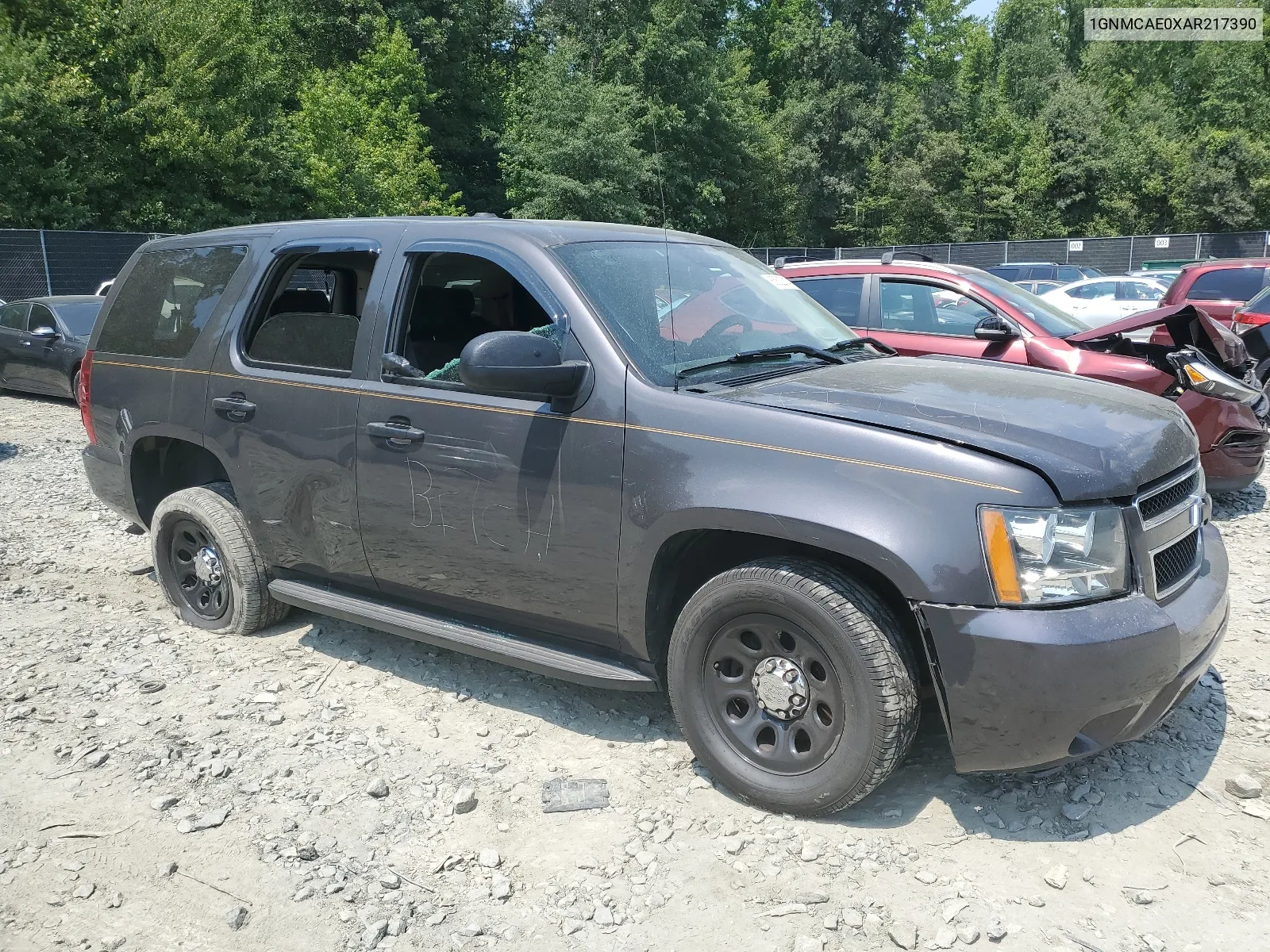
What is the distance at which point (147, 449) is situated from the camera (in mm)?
5133

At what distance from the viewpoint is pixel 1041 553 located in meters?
2.81

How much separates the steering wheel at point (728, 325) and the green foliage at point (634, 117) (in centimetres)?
1473

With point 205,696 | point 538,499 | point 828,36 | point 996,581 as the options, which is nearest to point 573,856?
point 538,499

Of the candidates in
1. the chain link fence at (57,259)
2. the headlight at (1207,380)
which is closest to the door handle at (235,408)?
the headlight at (1207,380)

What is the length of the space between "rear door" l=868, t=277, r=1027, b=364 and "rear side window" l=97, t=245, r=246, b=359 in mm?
4831

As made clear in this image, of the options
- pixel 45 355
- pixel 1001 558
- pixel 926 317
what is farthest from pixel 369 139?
pixel 1001 558

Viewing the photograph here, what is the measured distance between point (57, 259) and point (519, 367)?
2163 cm

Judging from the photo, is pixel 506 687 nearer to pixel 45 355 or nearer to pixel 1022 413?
pixel 1022 413

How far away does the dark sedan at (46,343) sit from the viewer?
1285cm

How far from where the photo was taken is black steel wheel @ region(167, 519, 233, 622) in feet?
16.2

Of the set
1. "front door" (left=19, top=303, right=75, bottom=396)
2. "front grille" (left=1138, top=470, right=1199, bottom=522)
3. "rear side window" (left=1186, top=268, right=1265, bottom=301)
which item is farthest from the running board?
"rear side window" (left=1186, top=268, right=1265, bottom=301)

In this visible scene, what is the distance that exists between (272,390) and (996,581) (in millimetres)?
3112

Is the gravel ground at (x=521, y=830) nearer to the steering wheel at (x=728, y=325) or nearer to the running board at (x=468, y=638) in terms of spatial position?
the running board at (x=468, y=638)

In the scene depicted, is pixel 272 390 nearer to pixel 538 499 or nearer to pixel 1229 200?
pixel 538 499
